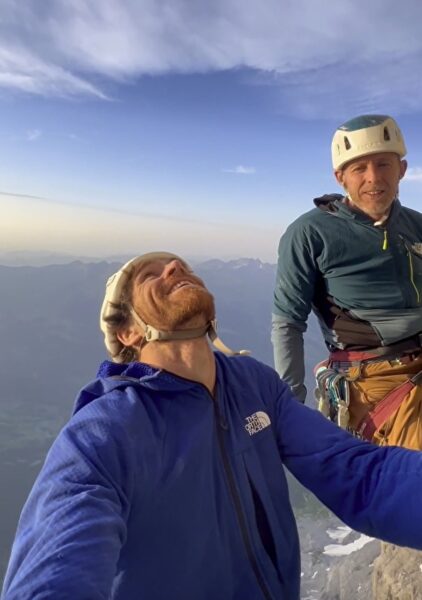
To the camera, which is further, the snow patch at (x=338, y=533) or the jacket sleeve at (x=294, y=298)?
the snow patch at (x=338, y=533)

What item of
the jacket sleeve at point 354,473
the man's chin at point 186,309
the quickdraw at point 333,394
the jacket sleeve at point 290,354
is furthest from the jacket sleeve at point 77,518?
the quickdraw at point 333,394

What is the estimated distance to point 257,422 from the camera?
132 inches

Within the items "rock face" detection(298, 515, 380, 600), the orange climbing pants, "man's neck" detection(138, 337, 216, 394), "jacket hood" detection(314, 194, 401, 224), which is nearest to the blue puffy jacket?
"man's neck" detection(138, 337, 216, 394)

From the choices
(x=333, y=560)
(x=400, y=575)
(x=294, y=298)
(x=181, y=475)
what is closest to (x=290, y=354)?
(x=294, y=298)

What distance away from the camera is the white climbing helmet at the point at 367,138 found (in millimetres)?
5160

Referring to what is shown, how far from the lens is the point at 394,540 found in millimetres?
3045

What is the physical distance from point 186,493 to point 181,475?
0.11 m

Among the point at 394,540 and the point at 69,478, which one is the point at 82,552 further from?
the point at 394,540

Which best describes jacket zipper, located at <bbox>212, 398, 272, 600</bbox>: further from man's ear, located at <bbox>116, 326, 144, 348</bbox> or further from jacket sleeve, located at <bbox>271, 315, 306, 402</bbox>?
jacket sleeve, located at <bbox>271, 315, 306, 402</bbox>

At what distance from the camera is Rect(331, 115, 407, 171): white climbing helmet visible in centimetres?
516

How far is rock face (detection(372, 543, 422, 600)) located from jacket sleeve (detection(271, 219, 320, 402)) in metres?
6.28

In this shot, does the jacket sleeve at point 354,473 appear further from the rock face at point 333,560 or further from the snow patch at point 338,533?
the snow patch at point 338,533

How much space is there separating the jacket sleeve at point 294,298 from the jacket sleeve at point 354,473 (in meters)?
1.87

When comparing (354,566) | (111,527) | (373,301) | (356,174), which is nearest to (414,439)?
(373,301)
